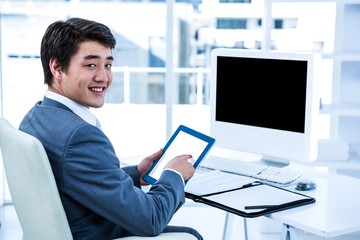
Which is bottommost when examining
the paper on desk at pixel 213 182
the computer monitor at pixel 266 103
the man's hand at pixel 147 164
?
the paper on desk at pixel 213 182

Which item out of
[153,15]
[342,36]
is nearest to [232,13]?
[342,36]

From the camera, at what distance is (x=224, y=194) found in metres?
1.88

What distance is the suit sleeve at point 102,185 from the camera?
1.45m

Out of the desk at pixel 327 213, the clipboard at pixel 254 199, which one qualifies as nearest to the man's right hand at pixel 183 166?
the clipboard at pixel 254 199

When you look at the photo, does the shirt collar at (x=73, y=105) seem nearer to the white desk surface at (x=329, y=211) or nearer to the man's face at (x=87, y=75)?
the man's face at (x=87, y=75)

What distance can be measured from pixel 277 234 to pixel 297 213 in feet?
4.99

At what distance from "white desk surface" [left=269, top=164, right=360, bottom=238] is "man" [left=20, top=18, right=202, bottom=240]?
37 cm

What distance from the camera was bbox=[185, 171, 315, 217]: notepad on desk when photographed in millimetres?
1722

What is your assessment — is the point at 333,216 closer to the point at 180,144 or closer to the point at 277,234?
the point at 180,144

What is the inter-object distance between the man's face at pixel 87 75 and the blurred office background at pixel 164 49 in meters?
0.70

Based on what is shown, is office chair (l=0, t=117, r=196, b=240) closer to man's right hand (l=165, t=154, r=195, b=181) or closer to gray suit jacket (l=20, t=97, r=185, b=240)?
gray suit jacket (l=20, t=97, r=185, b=240)

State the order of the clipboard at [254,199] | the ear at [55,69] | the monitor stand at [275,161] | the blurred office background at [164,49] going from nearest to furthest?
the ear at [55,69], the clipboard at [254,199], the monitor stand at [275,161], the blurred office background at [164,49]

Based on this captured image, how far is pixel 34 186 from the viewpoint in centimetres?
146

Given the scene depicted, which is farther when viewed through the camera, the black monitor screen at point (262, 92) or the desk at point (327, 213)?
the black monitor screen at point (262, 92)
